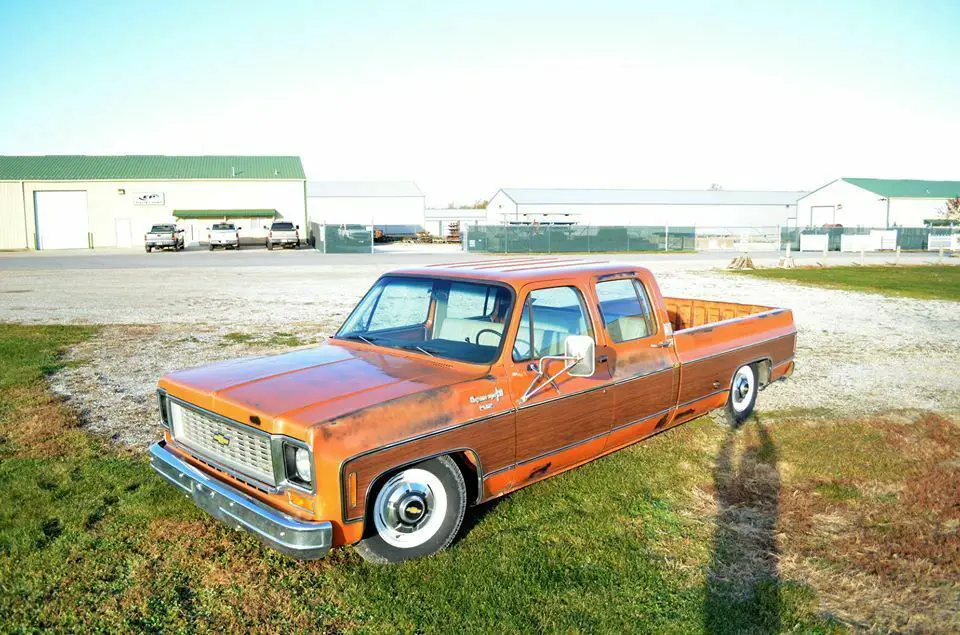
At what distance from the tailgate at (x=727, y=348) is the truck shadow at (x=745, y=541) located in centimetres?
60

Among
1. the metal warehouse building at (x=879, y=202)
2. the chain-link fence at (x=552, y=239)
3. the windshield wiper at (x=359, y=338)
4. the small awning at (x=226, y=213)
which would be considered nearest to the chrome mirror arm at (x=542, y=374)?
the windshield wiper at (x=359, y=338)

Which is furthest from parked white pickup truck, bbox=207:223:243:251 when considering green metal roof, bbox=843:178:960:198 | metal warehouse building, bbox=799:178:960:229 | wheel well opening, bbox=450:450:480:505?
green metal roof, bbox=843:178:960:198

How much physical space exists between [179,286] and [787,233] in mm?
39573

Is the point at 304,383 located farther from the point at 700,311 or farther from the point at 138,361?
the point at 138,361

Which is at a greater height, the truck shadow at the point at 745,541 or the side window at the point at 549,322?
the side window at the point at 549,322

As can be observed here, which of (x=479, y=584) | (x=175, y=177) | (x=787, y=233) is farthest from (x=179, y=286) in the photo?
(x=787, y=233)

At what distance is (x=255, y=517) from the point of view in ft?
11.3

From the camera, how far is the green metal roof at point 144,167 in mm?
48828

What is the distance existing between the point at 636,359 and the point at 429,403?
6.27 feet

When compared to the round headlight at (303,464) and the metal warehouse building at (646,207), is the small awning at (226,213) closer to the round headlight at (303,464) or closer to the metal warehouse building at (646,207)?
the metal warehouse building at (646,207)

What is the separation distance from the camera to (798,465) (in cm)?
548

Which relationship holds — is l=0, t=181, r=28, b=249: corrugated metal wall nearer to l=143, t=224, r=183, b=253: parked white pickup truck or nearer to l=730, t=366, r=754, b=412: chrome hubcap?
l=143, t=224, r=183, b=253: parked white pickup truck

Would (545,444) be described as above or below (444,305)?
below

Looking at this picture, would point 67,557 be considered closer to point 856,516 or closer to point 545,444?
point 545,444
